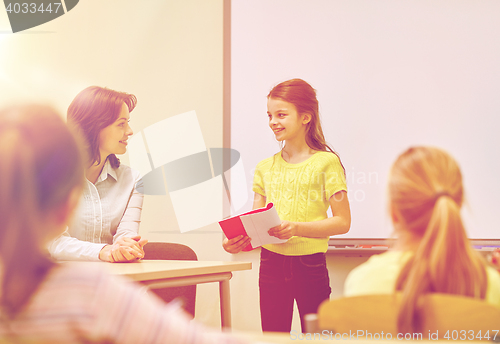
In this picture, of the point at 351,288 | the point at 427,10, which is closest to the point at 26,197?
the point at 351,288

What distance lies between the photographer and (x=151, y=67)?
117 inches

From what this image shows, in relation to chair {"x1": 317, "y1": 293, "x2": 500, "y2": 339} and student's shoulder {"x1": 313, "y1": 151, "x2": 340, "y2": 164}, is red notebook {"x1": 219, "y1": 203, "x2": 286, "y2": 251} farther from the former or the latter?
chair {"x1": 317, "y1": 293, "x2": 500, "y2": 339}

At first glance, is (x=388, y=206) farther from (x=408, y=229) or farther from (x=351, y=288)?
(x=351, y=288)

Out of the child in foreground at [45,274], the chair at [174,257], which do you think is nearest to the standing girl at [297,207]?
the chair at [174,257]

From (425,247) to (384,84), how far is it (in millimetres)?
2089

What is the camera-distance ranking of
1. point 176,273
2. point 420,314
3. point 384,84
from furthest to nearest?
1. point 384,84
2. point 176,273
3. point 420,314

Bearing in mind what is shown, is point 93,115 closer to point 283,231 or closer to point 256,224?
point 256,224

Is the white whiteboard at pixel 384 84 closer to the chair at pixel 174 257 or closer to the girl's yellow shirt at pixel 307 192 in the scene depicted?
the chair at pixel 174 257

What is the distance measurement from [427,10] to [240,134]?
1519 mm

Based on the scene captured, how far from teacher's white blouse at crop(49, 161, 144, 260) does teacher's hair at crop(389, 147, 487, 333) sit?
54.4 inches

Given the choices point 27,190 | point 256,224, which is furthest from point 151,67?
point 27,190

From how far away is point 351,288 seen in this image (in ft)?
2.80

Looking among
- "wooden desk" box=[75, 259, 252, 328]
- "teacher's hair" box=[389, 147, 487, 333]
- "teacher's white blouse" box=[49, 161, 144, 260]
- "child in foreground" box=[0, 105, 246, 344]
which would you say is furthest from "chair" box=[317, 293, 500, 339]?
"teacher's white blouse" box=[49, 161, 144, 260]

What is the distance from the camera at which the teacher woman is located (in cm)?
189
